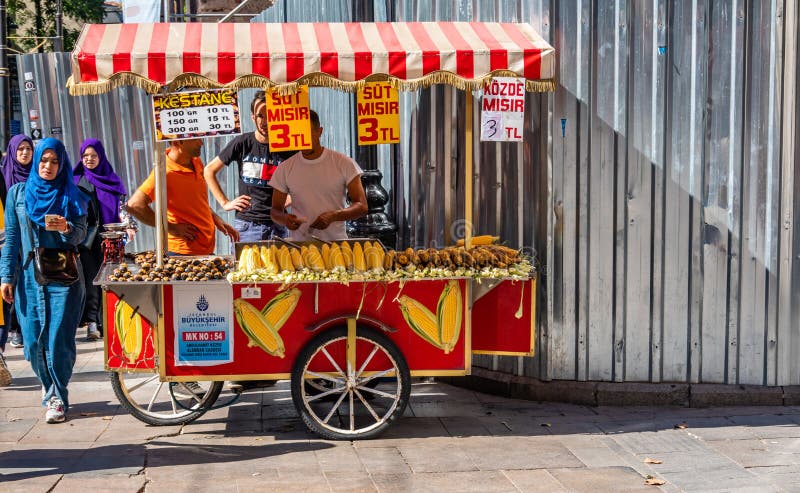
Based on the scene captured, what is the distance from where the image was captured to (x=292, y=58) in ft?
20.0

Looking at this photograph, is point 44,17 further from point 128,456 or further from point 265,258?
point 128,456

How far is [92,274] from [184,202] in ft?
10.5

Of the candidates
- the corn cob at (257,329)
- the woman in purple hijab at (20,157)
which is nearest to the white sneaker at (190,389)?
the corn cob at (257,329)

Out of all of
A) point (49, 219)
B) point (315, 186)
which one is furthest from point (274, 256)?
point (49, 219)

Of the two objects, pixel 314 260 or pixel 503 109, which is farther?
pixel 503 109

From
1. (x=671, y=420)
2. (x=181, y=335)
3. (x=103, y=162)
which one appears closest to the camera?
(x=181, y=335)

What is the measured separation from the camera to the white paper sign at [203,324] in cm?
632

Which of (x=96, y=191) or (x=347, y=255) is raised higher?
(x=96, y=191)

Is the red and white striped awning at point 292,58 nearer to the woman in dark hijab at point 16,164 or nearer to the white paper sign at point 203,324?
the white paper sign at point 203,324

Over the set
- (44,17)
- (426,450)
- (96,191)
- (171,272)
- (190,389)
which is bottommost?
(426,450)

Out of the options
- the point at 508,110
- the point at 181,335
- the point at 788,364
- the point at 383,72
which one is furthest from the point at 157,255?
the point at 788,364

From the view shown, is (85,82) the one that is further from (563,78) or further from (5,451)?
(563,78)

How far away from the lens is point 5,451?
627 cm

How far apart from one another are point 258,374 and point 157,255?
1036mm
